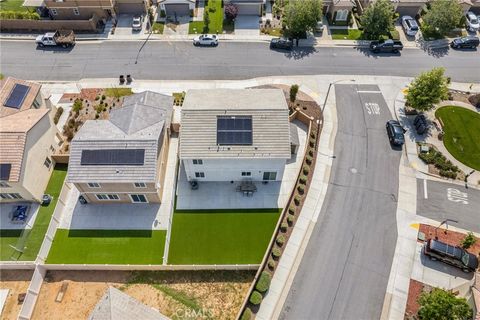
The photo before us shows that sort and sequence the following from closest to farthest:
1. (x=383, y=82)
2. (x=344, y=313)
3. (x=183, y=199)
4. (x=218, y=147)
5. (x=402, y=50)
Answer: (x=344, y=313)
(x=218, y=147)
(x=183, y=199)
(x=383, y=82)
(x=402, y=50)

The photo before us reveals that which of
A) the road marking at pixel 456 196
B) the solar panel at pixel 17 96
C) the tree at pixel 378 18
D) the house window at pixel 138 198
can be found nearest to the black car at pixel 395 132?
the road marking at pixel 456 196

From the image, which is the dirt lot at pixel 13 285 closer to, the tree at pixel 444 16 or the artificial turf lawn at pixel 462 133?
the artificial turf lawn at pixel 462 133

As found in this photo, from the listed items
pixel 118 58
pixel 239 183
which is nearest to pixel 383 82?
pixel 239 183

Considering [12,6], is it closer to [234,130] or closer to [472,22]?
[234,130]

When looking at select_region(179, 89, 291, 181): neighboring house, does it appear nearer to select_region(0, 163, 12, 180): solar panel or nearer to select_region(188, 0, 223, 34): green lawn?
select_region(0, 163, 12, 180): solar panel

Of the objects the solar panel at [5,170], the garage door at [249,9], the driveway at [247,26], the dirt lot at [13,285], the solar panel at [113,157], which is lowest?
the dirt lot at [13,285]

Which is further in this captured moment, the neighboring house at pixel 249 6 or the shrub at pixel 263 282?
the neighboring house at pixel 249 6

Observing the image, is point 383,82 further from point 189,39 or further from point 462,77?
point 189,39

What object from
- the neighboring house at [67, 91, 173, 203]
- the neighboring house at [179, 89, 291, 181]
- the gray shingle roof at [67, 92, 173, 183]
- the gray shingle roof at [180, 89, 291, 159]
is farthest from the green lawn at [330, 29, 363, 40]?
the neighboring house at [67, 91, 173, 203]
